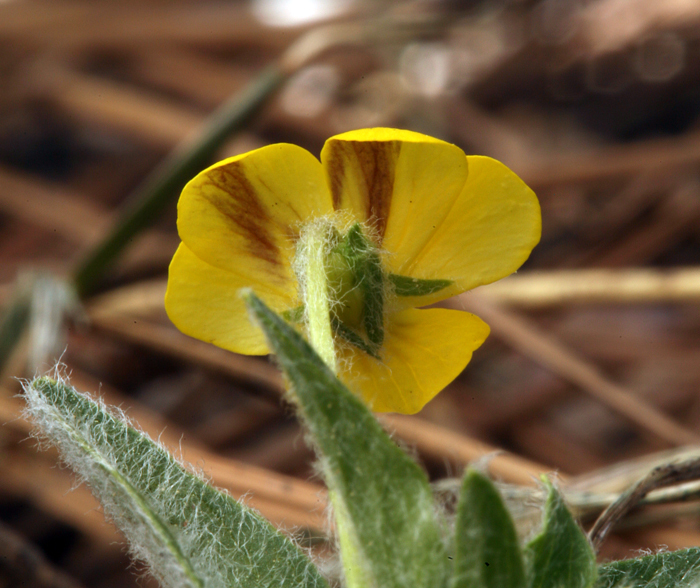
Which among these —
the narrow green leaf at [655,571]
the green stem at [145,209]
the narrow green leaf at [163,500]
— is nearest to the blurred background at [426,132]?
the green stem at [145,209]

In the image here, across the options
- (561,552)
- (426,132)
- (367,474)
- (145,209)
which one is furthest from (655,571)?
(426,132)

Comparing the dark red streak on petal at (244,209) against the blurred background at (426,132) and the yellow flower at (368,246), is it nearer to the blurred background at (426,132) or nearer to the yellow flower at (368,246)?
the yellow flower at (368,246)

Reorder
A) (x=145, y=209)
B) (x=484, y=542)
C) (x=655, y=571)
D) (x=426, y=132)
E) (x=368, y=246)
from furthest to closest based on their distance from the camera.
→ (x=426, y=132), (x=145, y=209), (x=368, y=246), (x=655, y=571), (x=484, y=542)

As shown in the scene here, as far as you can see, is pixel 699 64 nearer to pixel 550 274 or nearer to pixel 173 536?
pixel 550 274

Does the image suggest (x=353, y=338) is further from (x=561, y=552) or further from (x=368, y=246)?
(x=561, y=552)

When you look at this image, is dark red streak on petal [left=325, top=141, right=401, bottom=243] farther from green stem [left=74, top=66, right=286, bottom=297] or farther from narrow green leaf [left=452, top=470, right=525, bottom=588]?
green stem [left=74, top=66, right=286, bottom=297]

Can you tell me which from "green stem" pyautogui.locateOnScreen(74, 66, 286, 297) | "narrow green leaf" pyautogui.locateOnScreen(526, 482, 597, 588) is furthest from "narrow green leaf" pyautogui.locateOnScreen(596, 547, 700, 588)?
"green stem" pyautogui.locateOnScreen(74, 66, 286, 297)

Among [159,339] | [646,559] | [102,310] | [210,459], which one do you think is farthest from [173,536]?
[102,310]
